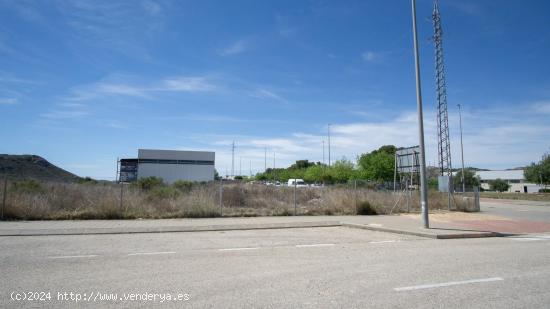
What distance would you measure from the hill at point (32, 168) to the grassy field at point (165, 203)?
40.5 metres

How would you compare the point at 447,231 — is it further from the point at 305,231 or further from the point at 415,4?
the point at 415,4

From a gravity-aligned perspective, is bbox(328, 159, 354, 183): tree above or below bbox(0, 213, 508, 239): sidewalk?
above

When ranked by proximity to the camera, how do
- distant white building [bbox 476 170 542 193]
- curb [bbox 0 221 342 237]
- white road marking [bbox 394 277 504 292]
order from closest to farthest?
white road marking [bbox 394 277 504 292]
curb [bbox 0 221 342 237]
distant white building [bbox 476 170 542 193]

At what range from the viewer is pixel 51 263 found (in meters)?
8.02

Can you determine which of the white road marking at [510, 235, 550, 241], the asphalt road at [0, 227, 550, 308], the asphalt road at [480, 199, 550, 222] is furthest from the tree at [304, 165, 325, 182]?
the asphalt road at [0, 227, 550, 308]

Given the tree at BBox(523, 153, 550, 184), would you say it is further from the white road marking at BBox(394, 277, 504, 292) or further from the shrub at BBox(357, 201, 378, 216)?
the white road marking at BBox(394, 277, 504, 292)

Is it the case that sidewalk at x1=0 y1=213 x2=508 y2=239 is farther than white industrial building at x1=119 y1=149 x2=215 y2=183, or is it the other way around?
white industrial building at x1=119 y1=149 x2=215 y2=183

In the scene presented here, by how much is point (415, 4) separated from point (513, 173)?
390ft

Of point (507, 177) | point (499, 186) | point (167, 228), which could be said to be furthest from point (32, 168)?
point (507, 177)

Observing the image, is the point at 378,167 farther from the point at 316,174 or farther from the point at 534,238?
the point at 534,238

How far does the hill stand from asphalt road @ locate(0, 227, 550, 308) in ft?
169

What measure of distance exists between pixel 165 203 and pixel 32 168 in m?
52.3

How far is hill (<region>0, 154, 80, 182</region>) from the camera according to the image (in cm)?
5547

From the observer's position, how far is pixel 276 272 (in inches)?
288
